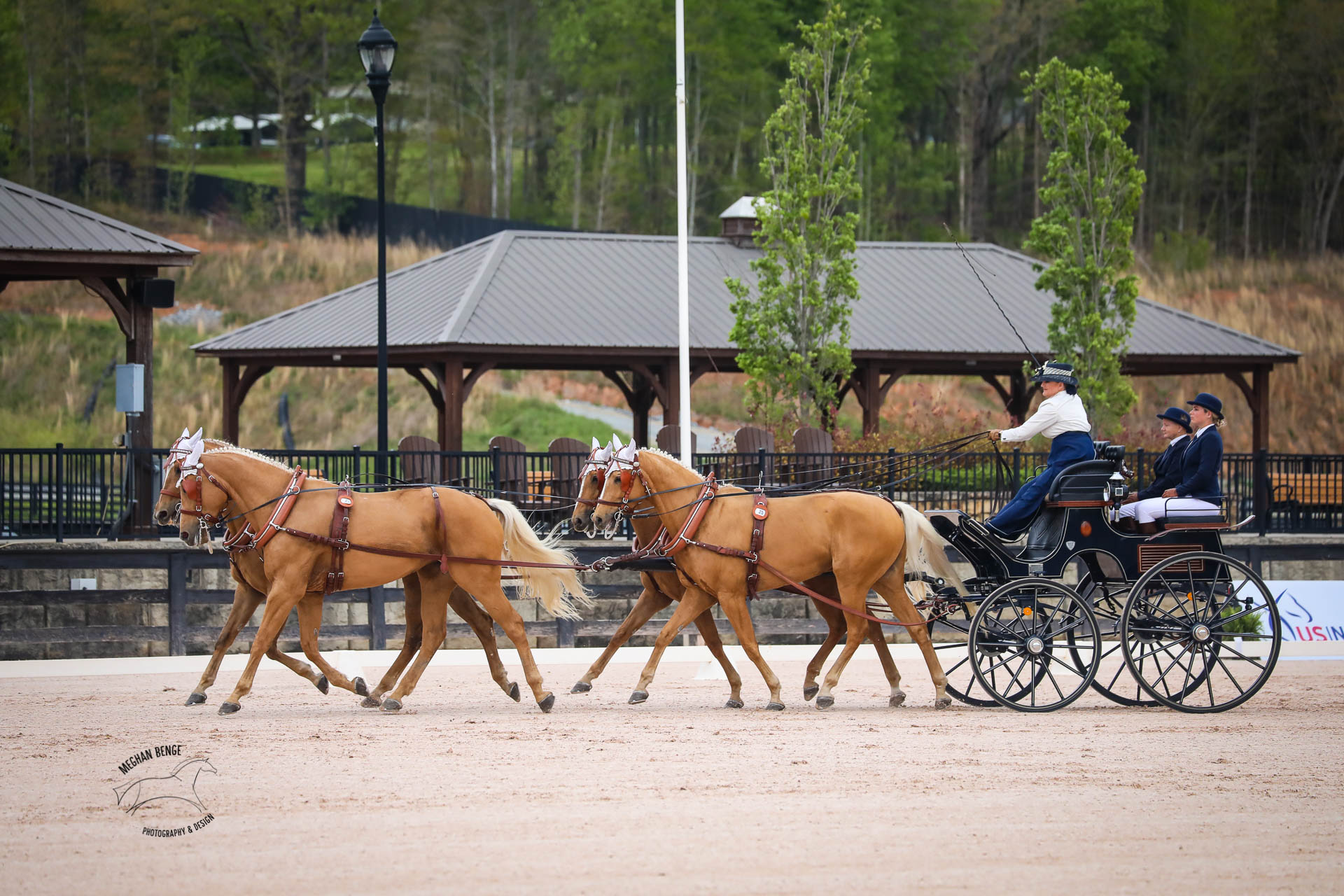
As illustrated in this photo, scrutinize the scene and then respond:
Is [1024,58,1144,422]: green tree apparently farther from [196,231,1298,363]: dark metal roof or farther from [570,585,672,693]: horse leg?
[570,585,672,693]: horse leg

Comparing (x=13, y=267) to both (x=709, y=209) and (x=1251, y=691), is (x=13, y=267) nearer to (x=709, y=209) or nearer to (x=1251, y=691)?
(x=1251, y=691)

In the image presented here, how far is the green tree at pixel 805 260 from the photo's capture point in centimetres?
2467

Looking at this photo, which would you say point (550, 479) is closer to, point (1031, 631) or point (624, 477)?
point (624, 477)

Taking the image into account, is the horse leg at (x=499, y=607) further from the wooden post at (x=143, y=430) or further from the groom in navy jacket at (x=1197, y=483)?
the wooden post at (x=143, y=430)

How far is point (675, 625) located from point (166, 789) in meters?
4.34

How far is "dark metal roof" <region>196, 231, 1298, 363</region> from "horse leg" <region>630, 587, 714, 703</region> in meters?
11.9

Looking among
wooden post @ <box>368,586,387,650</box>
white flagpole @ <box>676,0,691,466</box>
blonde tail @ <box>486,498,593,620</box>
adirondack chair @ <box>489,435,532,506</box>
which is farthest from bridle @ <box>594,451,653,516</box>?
adirondack chair @ <box>489,435,532,506</box>

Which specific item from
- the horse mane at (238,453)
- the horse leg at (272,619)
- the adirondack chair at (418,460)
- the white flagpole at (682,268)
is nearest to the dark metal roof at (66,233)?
the adirondack chair at (418,460)

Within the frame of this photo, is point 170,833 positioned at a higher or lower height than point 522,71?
lower

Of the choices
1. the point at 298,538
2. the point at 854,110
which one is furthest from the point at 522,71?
the point at 298,538

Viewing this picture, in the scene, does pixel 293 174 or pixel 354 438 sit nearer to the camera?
pixel 354 438

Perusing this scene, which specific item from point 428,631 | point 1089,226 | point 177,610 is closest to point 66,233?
point 177,610

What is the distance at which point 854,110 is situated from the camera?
25109mm

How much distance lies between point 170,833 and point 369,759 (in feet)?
6.75
